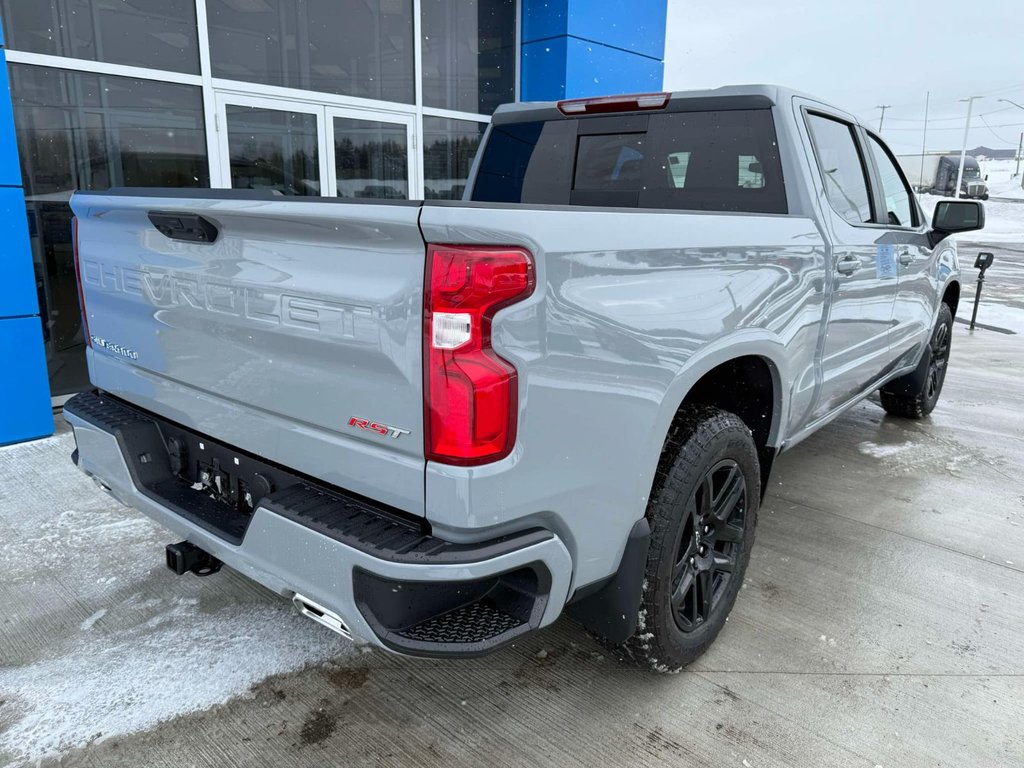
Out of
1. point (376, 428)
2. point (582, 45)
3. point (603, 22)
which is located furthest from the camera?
point (603, 22)

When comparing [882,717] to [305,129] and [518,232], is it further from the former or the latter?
[305,129]

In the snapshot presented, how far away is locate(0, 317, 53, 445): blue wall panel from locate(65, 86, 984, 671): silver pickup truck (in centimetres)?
248

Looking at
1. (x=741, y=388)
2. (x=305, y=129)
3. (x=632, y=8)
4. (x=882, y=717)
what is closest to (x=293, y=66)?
(x=305, y=129)

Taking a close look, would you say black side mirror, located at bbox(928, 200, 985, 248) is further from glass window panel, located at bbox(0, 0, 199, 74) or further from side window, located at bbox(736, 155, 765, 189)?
glass window panel, located at bbox(0, 0, 199, 74)

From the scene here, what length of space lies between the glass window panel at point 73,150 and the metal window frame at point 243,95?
2.9 inches

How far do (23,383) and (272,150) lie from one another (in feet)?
10.1

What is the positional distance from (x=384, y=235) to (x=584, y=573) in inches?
38.6

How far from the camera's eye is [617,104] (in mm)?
3346

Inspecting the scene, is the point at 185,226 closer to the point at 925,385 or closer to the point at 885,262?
the point at 885,262

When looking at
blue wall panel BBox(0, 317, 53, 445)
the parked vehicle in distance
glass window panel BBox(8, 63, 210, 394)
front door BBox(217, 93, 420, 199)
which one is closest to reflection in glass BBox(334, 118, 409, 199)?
front door BBox(217, 93, 420, 199)

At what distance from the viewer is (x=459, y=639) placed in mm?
1753

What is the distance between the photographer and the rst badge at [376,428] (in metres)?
1.71

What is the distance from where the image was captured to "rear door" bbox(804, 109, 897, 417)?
3117 millimetres

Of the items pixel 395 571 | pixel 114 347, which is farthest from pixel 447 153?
pixel 395 571
